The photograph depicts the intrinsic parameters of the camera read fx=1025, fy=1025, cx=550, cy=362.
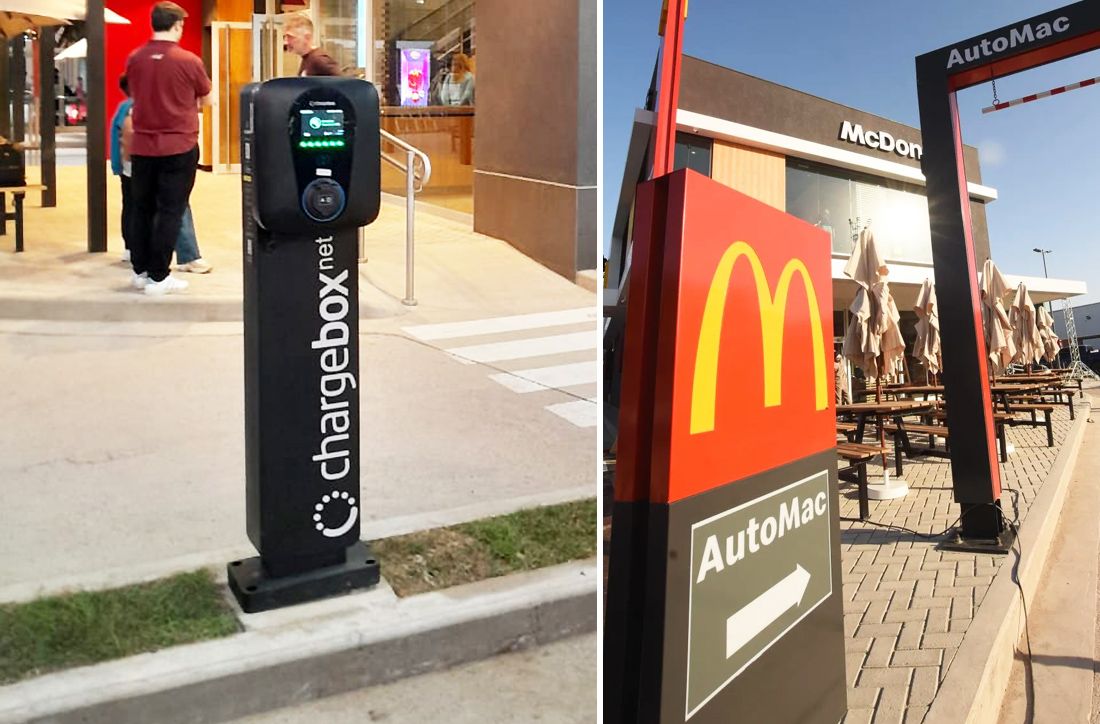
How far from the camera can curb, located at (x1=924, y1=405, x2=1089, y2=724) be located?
10.4 ft

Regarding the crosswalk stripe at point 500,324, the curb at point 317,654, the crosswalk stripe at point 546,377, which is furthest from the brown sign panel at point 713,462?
the crosswalk stripe at point 500,324

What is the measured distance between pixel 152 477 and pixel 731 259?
3.68 m

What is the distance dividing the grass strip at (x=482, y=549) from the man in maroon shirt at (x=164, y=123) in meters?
4.01

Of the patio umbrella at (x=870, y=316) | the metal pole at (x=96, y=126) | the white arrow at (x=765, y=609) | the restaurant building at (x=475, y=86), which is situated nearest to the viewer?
the white arrow at (x=765, y=609)

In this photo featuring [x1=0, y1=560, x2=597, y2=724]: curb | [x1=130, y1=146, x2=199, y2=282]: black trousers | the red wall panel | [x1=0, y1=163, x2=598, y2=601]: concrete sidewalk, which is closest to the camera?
[x1=0, y1=560, x2=597, y2=724]: curb

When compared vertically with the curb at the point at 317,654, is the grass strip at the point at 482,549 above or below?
above

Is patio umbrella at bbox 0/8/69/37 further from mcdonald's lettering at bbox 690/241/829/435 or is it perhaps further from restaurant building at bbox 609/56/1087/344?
restaurant building at bbox 609/56/1087/344

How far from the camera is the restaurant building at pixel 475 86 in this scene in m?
9.86

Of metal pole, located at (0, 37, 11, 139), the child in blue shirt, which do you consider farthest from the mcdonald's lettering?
metal pole, located at (0, 37, 11, 139)

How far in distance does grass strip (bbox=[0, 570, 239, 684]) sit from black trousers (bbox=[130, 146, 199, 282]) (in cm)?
422

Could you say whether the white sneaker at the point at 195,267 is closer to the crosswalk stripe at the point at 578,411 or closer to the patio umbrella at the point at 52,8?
Answer: the patio umbrella at the point at 52,8

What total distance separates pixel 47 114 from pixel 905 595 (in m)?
9.49

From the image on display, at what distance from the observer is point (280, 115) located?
3.05 metres

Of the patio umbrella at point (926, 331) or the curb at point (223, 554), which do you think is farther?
the patio umbrella at point (926, 331)
